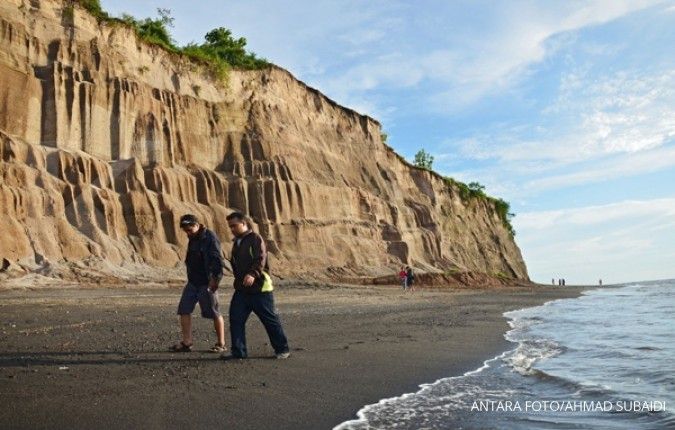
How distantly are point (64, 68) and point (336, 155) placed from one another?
20716 mm

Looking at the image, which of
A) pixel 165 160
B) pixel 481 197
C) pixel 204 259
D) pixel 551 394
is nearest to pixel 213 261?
pixel 204 259

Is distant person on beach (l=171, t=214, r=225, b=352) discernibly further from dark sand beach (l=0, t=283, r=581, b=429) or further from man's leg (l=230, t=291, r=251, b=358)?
man's leg (l=230, t=291, r=251, b=358)

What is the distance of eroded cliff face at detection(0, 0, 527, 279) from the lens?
2428 cm

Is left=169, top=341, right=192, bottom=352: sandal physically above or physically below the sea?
above

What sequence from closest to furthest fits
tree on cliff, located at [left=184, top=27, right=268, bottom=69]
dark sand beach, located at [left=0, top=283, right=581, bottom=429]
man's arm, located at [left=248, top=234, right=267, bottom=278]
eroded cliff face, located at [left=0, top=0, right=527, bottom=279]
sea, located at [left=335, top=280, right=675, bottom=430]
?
dark sand beach, located at [left=0, top=283, right=581, bottom=429], sea, located at [left=335, top=280, right=675, bottom=430], man's arm, located at [left=248, top=234, right=267, bottom=278], eroded cliff face, located at [left=0, top=0, right=527, bottom=279], tree on cliff, located at [left=184, top=27, right=268, bottom=69]

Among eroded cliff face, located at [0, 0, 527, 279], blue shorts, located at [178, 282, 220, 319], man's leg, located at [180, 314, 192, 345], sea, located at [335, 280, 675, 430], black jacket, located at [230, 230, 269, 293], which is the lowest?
sea, located at [335, 280, 675, 430]

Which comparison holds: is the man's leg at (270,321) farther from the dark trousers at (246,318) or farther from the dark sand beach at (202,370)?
the dark sand beach at (202,370)

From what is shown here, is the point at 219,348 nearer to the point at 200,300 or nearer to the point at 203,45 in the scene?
the point at 200,300

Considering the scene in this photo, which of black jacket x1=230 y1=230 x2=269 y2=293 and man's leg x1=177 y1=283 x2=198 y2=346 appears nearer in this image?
black jacket x1=230 y1=230 x2=269 y2=293

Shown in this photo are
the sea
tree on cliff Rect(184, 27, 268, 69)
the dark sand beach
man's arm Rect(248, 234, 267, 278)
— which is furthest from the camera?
tree on cliff Rect(184, 27, 268, 69)

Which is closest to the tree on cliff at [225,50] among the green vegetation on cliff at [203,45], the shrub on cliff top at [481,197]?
the green vegetation on cliff at [203,45]

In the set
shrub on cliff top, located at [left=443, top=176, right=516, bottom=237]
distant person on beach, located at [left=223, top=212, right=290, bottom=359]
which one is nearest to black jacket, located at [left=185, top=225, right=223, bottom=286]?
distant person on beach, located at [left=223, top=212, right=290, bottom=359]

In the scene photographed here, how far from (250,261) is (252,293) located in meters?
0.37

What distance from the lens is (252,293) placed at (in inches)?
270
